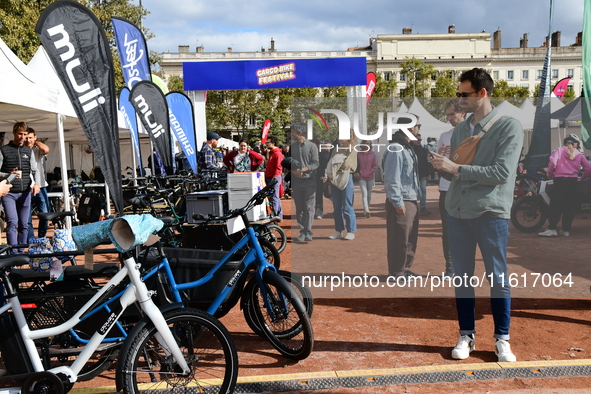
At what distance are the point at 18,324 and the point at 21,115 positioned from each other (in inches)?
281

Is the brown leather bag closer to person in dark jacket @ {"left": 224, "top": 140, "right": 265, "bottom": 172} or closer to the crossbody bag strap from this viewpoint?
the crossbody bag strap

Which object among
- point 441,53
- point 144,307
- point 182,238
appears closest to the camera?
point 144,307

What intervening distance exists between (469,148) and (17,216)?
6.94m

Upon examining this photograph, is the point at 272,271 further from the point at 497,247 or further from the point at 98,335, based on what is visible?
the point at 497,247

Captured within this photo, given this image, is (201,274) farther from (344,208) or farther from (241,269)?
(344,208)

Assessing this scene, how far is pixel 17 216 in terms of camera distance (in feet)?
27.0

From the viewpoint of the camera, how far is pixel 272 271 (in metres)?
4.05

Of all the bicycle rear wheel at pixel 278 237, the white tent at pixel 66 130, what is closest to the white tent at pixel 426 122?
the bicycle rear wheel at pixel 278 237

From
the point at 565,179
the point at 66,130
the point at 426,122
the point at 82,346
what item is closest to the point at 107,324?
the point at 82,346

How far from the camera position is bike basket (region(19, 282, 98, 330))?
343 centimetres

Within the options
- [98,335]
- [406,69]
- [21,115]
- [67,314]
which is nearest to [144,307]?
[98,335]

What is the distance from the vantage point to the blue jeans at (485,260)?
13.0 ft

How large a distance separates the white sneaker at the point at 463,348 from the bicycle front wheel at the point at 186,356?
1706mm

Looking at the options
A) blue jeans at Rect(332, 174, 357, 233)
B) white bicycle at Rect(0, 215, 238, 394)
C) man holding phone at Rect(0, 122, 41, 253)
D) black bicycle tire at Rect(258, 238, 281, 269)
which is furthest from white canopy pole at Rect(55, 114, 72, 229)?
white bicycle at Rect(0, 215, 238, 394)
